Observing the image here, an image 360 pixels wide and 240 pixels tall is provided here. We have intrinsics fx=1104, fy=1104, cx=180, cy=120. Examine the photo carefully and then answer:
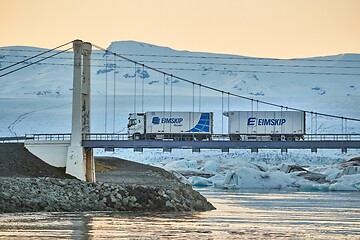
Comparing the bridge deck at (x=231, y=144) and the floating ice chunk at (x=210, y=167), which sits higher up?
the bridge deck at (x=231, y=144)

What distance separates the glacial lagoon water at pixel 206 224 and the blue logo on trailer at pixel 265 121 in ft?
76.6

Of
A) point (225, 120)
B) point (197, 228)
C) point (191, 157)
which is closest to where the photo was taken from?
point (197, 228)

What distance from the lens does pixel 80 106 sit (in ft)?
212

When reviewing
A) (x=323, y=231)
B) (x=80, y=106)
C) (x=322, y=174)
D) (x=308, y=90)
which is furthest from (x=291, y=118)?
(x=308, y=90)

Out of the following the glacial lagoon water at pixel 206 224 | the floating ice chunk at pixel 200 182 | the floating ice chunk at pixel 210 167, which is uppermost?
the floating ice chunk at pixel 210 167

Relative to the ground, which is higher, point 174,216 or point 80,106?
point 80,106

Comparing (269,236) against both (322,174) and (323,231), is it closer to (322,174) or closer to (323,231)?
(323,231)

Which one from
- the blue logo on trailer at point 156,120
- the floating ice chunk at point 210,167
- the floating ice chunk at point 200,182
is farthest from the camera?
the floating ice chunk at point 210,167

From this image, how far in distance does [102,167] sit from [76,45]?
17.9m

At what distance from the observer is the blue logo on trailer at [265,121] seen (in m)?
81.6

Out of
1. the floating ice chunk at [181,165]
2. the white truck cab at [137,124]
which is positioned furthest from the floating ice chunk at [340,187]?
the floating ice chunk at [181,165]

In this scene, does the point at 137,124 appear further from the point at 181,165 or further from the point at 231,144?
the point at 231,144

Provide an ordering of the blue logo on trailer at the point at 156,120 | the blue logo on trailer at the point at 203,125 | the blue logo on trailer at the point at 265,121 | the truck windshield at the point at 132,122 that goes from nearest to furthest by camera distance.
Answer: the blue logo on trailer at the point at 203,125 → the blue logo on trailer at the point at 265,121 → the blue logo on trailer at the point at 156,120 → the truck windshield at the point at 132,122

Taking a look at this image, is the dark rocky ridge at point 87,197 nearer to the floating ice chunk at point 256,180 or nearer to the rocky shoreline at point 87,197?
the rocky shoreline at point 87,197
